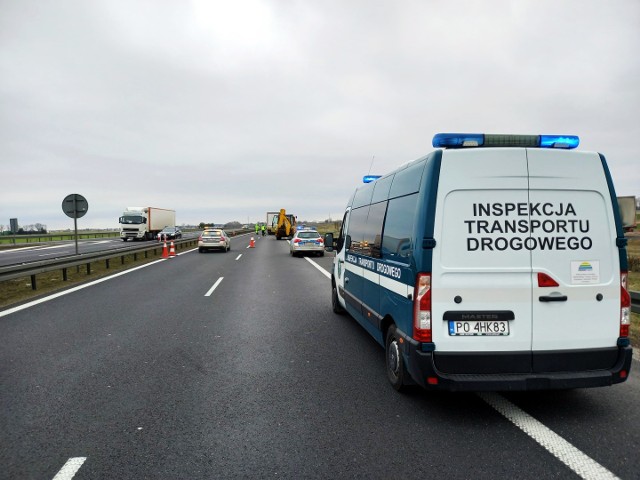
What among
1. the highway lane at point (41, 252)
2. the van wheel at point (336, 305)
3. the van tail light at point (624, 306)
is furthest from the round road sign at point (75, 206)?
the van tail light at point (624, 306)

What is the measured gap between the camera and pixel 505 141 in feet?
12.7

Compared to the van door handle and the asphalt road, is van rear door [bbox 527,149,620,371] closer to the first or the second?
the van door handle

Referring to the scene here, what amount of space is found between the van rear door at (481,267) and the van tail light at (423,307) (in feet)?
0.16

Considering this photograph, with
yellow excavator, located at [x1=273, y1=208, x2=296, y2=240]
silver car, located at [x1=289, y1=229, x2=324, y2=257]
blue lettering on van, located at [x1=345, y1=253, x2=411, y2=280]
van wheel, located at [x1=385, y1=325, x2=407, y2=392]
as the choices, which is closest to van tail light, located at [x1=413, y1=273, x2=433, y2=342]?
blue lettering on van, located at [x1=345, y1=253, x2=411, y2=280]

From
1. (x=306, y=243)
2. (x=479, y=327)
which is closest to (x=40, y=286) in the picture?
(x=479, y=327)

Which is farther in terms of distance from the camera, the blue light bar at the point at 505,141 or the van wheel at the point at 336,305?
the van wheel at the point at 336,305

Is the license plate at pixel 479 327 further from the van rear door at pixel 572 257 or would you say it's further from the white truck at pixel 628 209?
the white truck at pixel 628 209

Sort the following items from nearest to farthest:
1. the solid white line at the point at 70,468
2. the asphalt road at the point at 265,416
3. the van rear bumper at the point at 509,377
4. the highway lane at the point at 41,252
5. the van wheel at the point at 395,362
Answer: the solid white line at the point at 70,468 < the asphalt road at the point at 265,416 < the van rear bumper at the point at 509,377 < the van wheel at the point at 395,362 < the highway lane at the point at 41,252

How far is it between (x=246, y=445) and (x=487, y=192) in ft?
9.43

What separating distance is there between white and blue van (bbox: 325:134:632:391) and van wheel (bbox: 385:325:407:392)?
1.23 ft

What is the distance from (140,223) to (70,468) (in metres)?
42.7

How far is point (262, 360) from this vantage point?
16.7ft

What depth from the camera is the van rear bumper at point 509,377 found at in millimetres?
3460

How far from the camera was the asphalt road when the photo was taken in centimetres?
283
